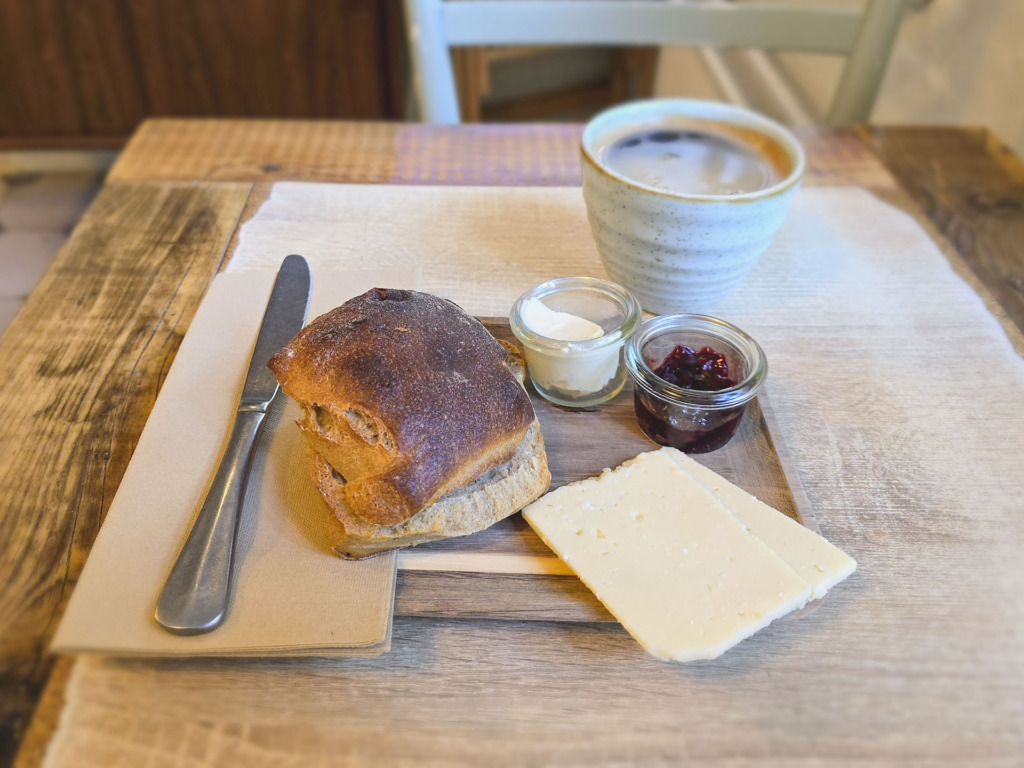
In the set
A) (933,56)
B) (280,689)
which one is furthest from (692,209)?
(933,56)

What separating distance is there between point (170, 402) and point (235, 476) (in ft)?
0.59

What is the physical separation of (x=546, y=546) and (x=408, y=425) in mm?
201

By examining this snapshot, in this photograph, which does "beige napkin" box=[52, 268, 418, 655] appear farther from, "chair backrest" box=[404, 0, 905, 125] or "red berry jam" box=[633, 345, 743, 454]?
"chair backrest" box=[404, 0, 905, 125]

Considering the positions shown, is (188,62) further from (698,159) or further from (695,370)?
(695,370)

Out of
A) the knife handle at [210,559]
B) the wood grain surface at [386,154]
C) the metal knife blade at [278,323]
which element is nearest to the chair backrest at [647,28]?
the wood grain surface at [386,154]

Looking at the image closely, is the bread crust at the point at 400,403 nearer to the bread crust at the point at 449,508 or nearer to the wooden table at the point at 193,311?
the bread crust at the point at 449,508

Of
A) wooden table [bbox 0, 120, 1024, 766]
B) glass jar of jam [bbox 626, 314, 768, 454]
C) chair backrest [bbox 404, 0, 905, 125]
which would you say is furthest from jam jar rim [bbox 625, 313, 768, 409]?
chair backrest [bbox 404, 0, 905, 125]

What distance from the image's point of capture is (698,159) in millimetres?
1138

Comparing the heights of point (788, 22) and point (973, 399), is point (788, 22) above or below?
above

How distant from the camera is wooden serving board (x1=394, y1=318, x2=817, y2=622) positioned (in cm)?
Result: 74

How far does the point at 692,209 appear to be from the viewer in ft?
3.22

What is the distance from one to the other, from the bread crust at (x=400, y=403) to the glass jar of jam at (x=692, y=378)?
6.5 inches

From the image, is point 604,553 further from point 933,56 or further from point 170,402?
point 933,56

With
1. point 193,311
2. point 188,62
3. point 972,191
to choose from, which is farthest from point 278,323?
point 188,62
